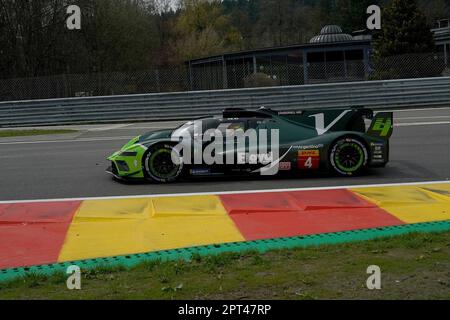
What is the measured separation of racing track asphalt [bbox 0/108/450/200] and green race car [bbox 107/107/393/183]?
235mm

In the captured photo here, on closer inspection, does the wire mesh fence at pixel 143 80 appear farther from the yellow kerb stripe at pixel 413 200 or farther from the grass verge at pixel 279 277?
the grass verge at pixel 279 277

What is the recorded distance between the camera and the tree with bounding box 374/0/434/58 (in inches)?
1524

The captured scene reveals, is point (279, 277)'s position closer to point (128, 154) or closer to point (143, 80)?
point (128, 154)

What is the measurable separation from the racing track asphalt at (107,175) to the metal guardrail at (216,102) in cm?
544

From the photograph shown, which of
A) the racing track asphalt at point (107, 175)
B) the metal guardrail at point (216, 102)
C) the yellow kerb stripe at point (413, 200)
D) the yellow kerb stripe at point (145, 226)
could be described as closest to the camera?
the yellow kerb stripe at point (145, 226)

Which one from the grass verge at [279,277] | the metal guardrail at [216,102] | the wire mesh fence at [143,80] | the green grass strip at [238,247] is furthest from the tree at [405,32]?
the grass verge at [279,277]

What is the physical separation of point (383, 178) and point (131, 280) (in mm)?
6097

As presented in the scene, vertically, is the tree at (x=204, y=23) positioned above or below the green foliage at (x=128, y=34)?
above

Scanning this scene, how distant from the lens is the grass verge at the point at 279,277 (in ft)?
14.3

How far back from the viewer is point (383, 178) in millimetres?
9828

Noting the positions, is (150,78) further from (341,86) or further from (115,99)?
(341,86)

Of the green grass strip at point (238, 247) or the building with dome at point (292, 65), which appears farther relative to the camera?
the building with dome at point (292, 65)

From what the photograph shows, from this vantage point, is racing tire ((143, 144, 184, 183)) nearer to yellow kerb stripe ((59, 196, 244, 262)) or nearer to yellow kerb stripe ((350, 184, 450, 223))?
yellow kerb stripe ((59, 196, 244, 262))
